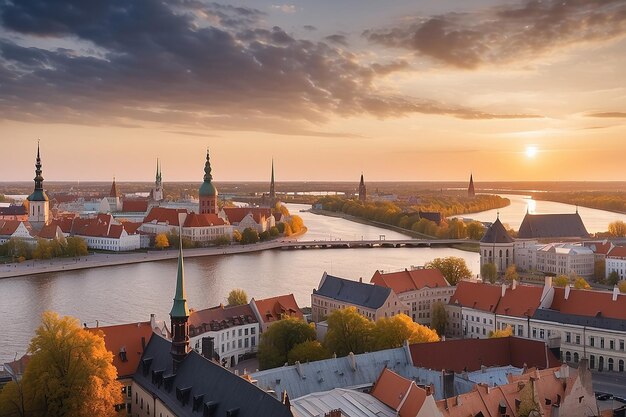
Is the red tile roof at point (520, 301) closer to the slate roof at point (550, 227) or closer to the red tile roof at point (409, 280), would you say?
the red tile roof at point (409, 280)

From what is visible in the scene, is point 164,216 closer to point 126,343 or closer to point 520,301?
point 520,301

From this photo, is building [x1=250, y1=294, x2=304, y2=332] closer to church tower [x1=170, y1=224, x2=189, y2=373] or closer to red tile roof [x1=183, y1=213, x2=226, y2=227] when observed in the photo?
church tower [x1=170, y1=224, x2=189, y2=373]

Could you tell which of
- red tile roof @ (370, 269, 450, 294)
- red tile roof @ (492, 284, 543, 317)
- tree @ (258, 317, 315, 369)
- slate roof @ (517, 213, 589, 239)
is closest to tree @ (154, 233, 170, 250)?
slate roof @ (517, 213, 589, 239)

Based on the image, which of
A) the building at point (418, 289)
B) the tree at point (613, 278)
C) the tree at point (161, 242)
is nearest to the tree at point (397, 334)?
the building at point (418, 289)

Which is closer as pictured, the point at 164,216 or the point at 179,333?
the point at 179,333

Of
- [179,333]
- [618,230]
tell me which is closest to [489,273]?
[618,230]
